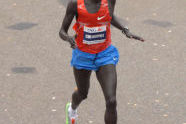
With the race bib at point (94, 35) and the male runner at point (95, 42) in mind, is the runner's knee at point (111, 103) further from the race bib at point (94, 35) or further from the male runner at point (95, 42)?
the race bib at point (94, 35)

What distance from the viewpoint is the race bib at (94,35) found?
6.81 meters

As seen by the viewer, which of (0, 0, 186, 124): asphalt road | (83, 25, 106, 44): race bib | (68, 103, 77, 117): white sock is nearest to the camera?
(83, 25, 106, 44): race bib

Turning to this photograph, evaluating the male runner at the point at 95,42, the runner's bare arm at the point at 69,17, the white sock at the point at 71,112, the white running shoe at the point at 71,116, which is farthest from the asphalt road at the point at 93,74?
the runner's bare arm at the point at 69,17

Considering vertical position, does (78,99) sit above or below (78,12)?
below

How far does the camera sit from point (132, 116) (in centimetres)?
826

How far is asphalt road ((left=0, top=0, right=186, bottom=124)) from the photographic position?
8398 mm

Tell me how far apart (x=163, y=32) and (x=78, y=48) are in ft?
15.0

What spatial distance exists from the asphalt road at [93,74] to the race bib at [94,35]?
1.72m

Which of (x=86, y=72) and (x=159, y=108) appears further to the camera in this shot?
(x=159, y=108)

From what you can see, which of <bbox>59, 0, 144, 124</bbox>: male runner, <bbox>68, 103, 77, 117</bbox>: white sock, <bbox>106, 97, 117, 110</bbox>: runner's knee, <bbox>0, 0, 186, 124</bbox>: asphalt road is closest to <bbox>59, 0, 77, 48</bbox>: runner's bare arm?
<bbox>59, 0, 144, 124</bbox>: male runner

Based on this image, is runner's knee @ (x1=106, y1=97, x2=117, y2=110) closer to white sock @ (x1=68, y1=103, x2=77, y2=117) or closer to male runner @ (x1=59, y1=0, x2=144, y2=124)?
male runner @ (x1=59, y1=0, x2=144, y2=124)

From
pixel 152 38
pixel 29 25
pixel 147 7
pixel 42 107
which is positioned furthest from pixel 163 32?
pixel 42 107

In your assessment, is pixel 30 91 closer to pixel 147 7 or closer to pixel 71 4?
pixel 71 4

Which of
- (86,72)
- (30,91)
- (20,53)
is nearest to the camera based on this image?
(86,72)
